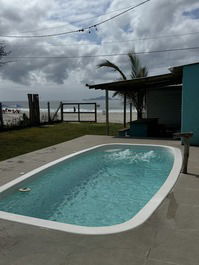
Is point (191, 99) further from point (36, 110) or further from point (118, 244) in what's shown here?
point (36, 110)

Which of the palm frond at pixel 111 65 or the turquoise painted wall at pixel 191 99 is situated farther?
the palm frond at pixel 111 65

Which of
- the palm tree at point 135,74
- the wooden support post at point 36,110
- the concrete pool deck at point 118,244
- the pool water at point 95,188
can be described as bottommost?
the pool water at point 95,188

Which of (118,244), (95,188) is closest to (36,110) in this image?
(95,188)

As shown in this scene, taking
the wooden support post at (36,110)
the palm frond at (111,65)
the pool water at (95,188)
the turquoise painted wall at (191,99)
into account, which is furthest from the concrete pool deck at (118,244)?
the wooden support post at (36,110)

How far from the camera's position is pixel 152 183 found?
5.55m

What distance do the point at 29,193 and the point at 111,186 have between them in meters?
1.72

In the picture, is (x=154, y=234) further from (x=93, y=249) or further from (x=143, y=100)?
(x=143, y=100)

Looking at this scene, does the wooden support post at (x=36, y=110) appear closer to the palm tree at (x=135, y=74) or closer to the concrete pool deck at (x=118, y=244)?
the palm tree at (x=135, y=74)

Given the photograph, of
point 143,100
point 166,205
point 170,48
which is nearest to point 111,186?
point 166,205

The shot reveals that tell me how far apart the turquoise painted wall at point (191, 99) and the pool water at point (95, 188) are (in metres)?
1.28

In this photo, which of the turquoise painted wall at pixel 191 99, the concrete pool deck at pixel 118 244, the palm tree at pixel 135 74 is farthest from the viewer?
the palm tree at pixel 135 74

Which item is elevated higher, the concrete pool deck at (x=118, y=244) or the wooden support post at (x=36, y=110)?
the wooden support post at (x=36, y=110)

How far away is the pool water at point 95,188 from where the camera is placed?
4.03m

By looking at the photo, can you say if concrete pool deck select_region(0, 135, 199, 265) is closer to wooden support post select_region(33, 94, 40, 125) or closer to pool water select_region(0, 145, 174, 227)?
pool water select_region(0, 145, 174, 227)
